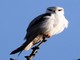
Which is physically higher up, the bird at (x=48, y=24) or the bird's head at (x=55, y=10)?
the bird's head at (x=55, y=10)

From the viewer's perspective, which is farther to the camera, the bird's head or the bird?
the bird's head

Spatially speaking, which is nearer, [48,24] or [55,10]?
[48,24]

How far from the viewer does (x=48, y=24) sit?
22.5 feet

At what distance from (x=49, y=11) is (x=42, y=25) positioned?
0.63 metres

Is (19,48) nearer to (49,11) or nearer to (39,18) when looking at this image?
(39,18)

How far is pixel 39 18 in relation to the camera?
261 inches

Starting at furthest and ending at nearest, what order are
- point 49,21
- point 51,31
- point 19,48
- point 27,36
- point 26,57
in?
point 49,21 < point 51,31 < point 27,36 < point 19,48 < point 26,57

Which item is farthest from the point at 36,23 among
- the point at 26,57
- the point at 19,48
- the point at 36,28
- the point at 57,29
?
the point at 26,57

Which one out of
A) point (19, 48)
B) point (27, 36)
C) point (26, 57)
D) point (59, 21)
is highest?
point (59, 21)

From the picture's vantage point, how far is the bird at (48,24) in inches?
244

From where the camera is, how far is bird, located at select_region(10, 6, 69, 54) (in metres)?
6.19

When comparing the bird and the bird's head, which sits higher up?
the bird's head

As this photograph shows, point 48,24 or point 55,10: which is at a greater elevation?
point 55,10

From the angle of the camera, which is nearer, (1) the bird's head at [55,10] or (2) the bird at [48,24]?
(2) the bird at [48,24]
